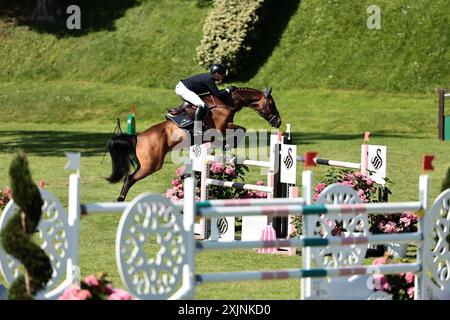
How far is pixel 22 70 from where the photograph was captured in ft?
128

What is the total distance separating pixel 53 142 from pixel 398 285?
64.4ft

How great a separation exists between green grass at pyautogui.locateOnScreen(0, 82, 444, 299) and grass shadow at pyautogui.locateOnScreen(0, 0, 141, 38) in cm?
388

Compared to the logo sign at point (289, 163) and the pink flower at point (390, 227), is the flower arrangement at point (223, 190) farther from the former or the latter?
the pink flower at point (390, 227)

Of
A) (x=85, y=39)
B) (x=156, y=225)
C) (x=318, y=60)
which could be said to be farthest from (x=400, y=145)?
(x=156, y=225)

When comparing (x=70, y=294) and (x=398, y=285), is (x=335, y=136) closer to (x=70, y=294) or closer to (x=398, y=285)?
(x=398, y=285)

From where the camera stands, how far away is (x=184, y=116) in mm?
16688

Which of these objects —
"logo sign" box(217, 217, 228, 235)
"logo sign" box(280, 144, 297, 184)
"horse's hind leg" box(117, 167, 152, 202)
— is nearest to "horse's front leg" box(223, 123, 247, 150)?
"horse's hind leg" box(117, 167, 152, 202)

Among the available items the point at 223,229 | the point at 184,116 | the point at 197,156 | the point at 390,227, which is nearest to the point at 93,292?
the point at 390,227

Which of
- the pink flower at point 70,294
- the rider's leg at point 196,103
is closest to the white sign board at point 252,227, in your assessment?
the rider's leg at point 196,103

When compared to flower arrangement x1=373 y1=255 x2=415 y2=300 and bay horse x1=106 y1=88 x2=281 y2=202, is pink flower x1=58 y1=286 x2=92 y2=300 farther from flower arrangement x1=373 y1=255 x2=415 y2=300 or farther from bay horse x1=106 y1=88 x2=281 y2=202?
bay horse x1=106 y1=88 x2=281 y2=202

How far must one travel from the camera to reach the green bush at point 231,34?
36.7m

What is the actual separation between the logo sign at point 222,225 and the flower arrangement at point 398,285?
617cm
